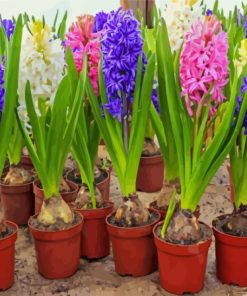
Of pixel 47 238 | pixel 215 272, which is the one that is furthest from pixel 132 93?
pixel 215 272

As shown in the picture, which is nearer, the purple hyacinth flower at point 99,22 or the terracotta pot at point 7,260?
the terracotta pot at point 7,260

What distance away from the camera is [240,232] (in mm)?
1392

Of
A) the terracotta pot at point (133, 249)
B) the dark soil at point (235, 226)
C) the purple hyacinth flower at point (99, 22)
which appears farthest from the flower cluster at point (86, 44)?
the dark soil at point (235, 226)

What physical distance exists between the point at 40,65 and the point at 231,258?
0.71m

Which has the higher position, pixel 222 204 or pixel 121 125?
pixel 121 125

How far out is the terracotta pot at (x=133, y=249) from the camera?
1.42 metres

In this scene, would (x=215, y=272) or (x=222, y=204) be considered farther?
(x=222, y=204)

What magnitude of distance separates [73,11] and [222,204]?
4.96 ft

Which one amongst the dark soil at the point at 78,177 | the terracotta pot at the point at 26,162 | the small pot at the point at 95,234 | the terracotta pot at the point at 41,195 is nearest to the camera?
the small pot at the point at 95,234

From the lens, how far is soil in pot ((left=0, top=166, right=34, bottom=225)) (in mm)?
1811

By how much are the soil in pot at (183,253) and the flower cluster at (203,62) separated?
321mm

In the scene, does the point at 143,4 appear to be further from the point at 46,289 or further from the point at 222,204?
the point at 46,289

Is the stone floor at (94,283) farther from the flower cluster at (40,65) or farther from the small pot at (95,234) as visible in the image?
the flower cluster at (40,65)

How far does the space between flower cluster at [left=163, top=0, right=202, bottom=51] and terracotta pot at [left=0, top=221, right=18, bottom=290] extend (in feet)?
2.70
